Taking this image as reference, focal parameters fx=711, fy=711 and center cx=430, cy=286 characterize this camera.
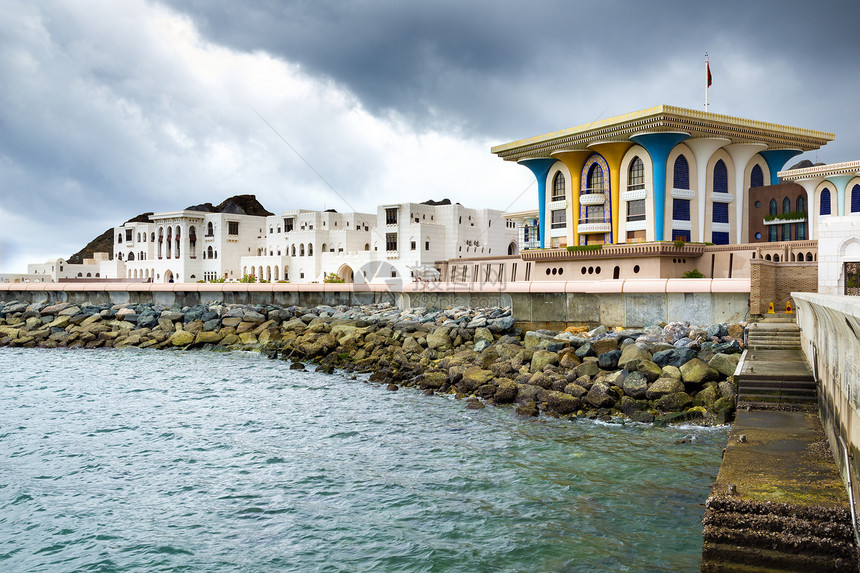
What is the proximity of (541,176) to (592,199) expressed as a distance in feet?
15.7

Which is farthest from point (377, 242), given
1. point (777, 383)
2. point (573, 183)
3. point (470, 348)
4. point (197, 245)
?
point (777, 383)

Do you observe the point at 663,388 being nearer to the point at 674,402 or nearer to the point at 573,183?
the point at 674,402

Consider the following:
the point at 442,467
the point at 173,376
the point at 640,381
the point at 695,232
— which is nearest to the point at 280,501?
the point at 442,467

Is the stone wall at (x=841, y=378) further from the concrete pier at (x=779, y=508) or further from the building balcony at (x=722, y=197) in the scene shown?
the building balcony at (x=722, y=197)

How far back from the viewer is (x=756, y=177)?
42594 mm

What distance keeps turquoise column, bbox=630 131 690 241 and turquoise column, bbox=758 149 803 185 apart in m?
6.59

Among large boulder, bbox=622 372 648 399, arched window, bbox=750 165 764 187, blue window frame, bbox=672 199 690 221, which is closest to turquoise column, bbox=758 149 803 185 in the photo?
arched window, bbox=750 165 764 187

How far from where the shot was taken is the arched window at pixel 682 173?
4003 centimetres

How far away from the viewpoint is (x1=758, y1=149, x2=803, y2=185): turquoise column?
42.4m

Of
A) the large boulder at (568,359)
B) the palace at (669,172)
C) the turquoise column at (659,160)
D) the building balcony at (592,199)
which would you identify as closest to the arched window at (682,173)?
the palace at (669,172)

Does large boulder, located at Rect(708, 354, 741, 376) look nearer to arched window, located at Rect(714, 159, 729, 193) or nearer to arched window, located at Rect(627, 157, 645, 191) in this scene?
arched window, located at Rect(627, 157, 645, 191)

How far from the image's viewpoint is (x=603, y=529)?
389 inches

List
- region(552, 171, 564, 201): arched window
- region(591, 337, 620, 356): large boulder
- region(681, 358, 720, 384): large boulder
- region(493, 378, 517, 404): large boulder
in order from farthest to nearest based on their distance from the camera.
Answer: region(552, 171, 564, 201): arched window
region(591, 337, 620, 356): large boulder
region(493, 378, 517, 404): large boulder
region(681, 358, 720, 384): large boulder

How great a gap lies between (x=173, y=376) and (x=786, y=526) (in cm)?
2267
